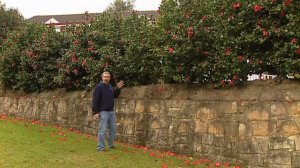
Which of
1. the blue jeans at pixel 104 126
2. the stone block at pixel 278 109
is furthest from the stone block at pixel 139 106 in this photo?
the stone block at pixel 278 109

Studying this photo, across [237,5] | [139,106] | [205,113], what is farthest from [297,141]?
[139,106]

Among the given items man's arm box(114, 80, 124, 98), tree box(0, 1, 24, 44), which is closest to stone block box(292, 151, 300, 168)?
man's arm box(114, 80, 124, 98)

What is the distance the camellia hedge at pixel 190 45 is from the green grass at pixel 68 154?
6.24ft

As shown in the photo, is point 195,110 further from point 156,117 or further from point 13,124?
point 13,124

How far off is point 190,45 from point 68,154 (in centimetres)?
357

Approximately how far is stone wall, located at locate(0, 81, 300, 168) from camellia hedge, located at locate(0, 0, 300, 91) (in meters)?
0.35

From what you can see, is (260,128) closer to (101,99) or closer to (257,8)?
(257,8)

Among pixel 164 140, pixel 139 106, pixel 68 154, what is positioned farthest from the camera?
pixel 139 106

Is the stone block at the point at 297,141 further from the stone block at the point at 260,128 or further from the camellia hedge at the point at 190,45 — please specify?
the camellia hedge at the point at 190,45

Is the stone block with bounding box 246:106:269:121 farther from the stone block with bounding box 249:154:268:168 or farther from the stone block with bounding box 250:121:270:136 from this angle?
the stone block with bounding box 249:154:268:168

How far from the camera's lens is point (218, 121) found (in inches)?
325

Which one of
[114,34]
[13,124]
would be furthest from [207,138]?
[13,124]

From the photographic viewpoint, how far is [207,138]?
27.6ft

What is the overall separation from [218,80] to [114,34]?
13.5 feet
